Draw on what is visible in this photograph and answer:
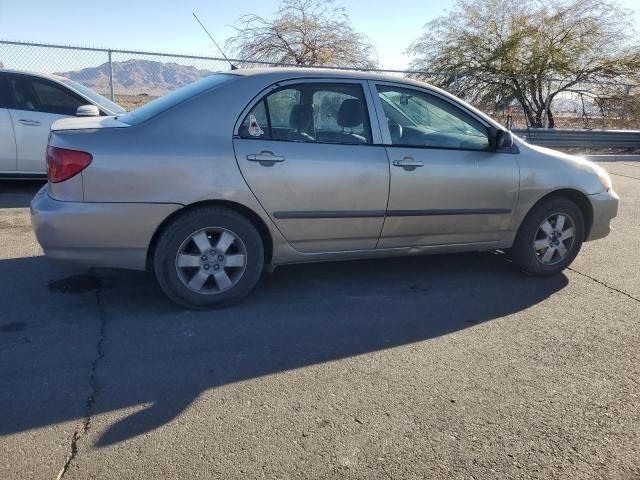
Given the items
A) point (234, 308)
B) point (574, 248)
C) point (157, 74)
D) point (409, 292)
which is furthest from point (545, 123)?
point (234, 308)

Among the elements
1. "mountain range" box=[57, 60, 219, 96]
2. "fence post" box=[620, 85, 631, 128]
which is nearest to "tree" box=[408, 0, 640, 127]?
"fence post" box=[620, 85, 631, 128]

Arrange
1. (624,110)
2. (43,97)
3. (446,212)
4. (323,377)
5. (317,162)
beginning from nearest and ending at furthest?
(323,377) < (317,162) < (446,212) < (43,97) < (624,110)

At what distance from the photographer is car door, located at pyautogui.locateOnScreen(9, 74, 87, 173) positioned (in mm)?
6988

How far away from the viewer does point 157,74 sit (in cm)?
1220

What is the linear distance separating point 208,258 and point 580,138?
14.1 m

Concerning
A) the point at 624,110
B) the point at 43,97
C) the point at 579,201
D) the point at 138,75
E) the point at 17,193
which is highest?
the point at 138,75

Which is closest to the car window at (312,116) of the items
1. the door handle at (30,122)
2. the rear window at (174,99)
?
the rear window at (174,99)

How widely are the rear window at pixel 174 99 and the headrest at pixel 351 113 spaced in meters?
0.84

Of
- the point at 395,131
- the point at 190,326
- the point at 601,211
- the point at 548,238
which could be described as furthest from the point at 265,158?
the point at 601,211

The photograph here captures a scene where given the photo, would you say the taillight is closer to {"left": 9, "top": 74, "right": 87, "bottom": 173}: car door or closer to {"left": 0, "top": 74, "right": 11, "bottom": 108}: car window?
{"left": 9, "top": 74, "right": 87, "bottom": 173}: car door

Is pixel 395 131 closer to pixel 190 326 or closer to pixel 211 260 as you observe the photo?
pixel 211 260

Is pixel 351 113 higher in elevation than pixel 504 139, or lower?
higher

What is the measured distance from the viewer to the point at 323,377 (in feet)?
10.1

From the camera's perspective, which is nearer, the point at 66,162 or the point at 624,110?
the point at 66,162
